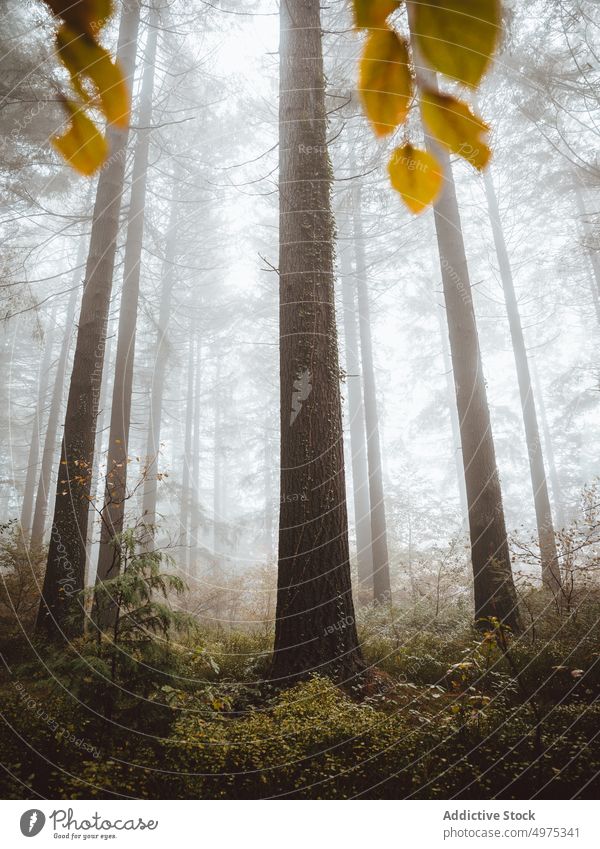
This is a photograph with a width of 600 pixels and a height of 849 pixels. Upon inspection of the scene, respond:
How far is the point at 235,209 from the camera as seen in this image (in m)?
17.8

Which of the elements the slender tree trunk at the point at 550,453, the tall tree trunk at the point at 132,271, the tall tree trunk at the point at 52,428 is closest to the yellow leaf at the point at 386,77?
the tall tree trunk at the point at 132,271

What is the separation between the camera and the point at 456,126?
0.76 m

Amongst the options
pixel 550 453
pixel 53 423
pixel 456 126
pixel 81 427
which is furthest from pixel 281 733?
pixel 550 453

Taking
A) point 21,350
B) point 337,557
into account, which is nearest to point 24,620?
point 337,557

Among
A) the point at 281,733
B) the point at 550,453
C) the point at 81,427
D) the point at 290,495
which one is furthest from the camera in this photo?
the point at 550,453

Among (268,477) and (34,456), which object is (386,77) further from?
(268,477)

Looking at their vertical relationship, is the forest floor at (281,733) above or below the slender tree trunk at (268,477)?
below

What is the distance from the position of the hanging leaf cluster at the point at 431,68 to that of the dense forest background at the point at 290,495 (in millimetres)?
61

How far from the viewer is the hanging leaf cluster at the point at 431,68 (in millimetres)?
628

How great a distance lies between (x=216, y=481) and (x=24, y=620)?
24.3 meters

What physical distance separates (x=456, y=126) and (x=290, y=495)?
400 cm

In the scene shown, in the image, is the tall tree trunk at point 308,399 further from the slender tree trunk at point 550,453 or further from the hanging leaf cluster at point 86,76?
the slender tree trunk at point 550,453

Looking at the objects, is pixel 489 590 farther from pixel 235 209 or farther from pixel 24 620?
pixel 235 209

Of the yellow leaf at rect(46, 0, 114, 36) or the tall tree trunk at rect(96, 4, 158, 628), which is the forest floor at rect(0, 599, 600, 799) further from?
the tall tree trunk at rect(96, 4, 158, 628)
